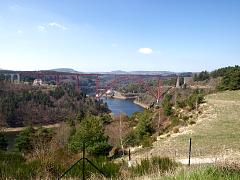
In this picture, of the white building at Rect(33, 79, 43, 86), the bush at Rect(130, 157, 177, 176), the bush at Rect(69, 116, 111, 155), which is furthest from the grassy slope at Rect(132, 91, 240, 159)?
the white building at Rect(33, 79, 43, 86)

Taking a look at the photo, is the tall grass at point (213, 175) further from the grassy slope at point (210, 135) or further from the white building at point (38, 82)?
the white building at point (38, 82)

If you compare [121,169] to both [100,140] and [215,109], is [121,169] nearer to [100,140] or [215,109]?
[100,140]

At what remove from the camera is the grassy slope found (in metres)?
11.9

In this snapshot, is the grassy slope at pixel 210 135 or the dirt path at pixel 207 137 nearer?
the dirt path at pixel 207 137

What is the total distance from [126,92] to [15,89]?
39.3 meters

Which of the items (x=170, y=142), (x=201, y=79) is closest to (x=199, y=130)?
(x=170, y=142)

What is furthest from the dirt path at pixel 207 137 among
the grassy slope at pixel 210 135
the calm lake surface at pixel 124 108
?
the calm lake surface at pixel 124 108

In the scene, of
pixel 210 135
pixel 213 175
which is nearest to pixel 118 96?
pixel 210 135

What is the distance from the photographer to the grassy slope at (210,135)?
1195 centimetres

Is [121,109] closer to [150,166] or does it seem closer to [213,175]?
[150,166]

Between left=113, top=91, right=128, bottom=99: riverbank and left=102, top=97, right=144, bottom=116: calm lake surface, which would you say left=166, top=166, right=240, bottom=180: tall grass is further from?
left=113, top=91, right=128, bottom=99: riverbank

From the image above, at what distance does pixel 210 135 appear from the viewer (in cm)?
1475

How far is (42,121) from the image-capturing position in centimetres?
7731

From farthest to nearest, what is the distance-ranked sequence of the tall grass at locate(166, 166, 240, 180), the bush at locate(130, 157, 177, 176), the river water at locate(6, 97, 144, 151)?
the river water at locate(6, 97, 144, 151) < the bush at locate(130, 157, 177, 176) < the tall grass at locate(166, 166, 240, 180)
